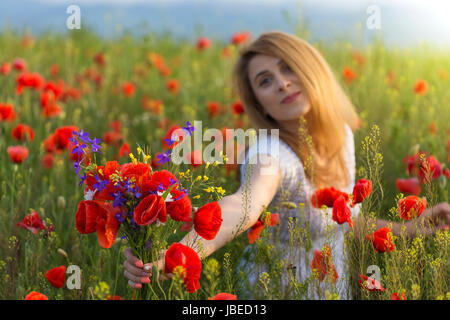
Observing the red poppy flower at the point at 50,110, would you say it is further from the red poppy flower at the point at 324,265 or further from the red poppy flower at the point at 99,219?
the red poppy flower at the point at 324,265

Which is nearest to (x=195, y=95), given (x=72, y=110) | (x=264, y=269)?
(x=72, y=110)

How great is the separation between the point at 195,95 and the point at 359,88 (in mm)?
1273

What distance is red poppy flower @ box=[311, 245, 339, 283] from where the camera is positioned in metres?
1.24

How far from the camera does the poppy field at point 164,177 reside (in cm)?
111

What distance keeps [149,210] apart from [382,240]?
616 millimetres

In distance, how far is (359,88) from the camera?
3.72 meters

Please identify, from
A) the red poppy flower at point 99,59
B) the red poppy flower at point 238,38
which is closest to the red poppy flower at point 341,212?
the red poppy flower at point 238,38

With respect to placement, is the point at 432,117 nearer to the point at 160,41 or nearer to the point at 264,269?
the point at 264,269

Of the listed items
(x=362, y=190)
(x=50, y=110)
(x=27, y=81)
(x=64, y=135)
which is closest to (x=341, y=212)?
(x=362, y=190)

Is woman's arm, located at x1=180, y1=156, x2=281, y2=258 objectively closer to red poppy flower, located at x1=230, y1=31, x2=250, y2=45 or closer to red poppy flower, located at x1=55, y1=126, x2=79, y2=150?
red poppy flower, located at x1=55, y1=126, x2=79, y2=150

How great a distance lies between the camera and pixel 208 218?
112 cm

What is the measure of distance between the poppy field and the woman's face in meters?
0.35

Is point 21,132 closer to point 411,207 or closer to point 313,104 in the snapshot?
point 313,104

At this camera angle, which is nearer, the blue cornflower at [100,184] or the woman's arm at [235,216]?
the blue cornflower at [100,184]
